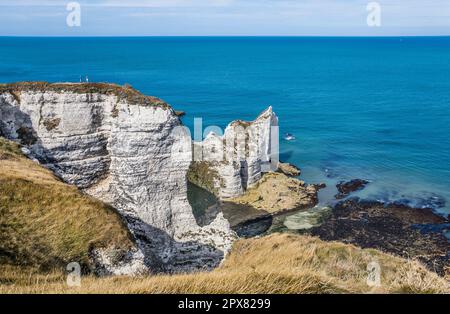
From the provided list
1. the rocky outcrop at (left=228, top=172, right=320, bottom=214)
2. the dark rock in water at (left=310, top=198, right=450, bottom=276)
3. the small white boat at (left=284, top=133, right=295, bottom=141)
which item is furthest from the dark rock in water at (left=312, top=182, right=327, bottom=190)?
the small white boat at (left=284, top=133, right=295, bottom=141)

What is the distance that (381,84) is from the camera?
148m

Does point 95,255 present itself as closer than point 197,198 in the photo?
Yes

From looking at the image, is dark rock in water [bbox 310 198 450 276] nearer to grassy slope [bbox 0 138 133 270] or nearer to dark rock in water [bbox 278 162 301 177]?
dark rock in water [bbox 278 162 301 177]

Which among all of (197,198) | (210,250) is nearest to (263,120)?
(197,198)

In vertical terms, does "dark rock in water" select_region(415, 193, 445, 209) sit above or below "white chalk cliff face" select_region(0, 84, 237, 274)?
below

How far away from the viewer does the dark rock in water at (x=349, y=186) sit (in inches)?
2184

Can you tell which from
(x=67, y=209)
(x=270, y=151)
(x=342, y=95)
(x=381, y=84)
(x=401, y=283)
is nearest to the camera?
(x=401, y=283)

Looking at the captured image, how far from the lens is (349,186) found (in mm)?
57469

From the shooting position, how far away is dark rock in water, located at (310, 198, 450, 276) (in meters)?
41.0

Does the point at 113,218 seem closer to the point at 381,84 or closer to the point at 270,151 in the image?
the point at 270,151

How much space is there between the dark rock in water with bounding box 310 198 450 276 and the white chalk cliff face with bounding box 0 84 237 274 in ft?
61.0

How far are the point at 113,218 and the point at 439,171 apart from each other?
56.8 metres

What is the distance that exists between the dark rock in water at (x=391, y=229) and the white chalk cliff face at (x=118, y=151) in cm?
1859
